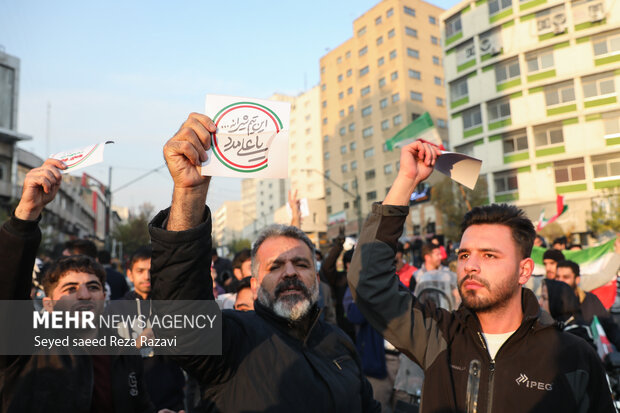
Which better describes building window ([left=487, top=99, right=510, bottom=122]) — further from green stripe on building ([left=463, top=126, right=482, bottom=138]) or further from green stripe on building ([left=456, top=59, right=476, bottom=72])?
green stripe on building ([left=456, top=59, right=476, bottom=72])

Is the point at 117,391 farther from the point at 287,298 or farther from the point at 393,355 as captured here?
the point at 393,355

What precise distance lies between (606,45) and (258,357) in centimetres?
3558

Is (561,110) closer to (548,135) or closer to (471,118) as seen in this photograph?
(548,135)

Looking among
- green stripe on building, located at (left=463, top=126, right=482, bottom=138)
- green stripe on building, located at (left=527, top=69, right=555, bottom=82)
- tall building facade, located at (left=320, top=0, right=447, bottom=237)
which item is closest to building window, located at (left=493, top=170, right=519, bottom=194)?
green stripe on building, located at (left=463, top=126, right=482, bottom=138)

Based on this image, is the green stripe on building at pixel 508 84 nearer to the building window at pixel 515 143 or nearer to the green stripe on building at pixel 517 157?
the building window at pixel 515 143

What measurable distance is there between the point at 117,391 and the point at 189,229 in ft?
5.08

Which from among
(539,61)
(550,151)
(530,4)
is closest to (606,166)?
(550,151)

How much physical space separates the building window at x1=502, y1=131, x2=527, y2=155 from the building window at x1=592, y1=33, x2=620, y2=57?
22.0ft

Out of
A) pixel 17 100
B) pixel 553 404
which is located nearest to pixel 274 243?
pixel 553 404

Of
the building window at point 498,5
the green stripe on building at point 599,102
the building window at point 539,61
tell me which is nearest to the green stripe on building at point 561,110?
the green stripe on building at point 599,102

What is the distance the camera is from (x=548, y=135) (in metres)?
32.4

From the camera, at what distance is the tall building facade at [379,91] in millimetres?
51344

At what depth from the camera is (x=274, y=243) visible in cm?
262

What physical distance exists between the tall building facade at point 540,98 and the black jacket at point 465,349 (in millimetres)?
31060
